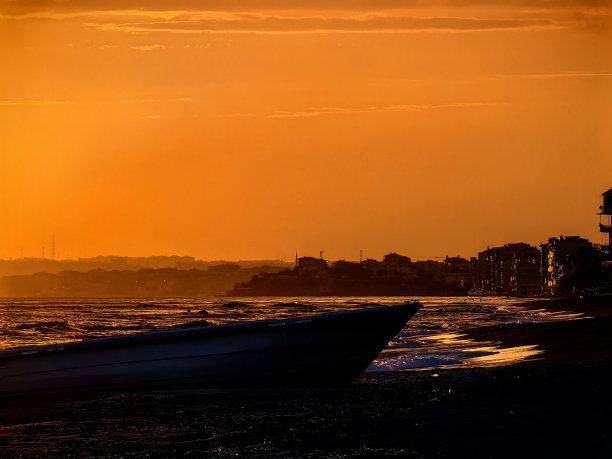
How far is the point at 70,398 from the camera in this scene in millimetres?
15633

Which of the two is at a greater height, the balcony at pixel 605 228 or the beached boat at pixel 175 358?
the balcony at pixel 605 228

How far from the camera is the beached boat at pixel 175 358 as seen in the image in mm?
15719

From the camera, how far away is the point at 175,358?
625 inches

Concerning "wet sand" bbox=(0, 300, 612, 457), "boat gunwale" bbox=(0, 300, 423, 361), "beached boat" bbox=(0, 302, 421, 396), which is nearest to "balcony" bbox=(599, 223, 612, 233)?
"wet sand" bbox=(0, 300, 612, 457)

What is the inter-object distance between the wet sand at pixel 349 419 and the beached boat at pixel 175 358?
316 millimetres

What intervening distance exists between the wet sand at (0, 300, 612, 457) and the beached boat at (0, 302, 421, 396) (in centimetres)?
32

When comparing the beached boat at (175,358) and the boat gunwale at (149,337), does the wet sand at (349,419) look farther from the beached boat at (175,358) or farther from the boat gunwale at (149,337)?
the boat gunwale at (149,337)

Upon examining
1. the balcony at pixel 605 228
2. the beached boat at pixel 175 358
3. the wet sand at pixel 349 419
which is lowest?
the wet sand at pixel 349 419

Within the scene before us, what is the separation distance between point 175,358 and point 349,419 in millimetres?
4946

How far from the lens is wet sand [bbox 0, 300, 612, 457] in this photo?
9.80 metres

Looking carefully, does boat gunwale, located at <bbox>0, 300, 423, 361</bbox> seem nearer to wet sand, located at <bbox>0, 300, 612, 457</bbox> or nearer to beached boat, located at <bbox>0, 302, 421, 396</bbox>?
beached boat, located at <bbox>0, 302, 421, 396</bbox>

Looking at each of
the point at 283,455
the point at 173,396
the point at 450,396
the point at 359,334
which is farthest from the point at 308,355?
the point at 283,455

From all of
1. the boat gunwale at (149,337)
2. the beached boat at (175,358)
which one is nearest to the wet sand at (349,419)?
the beached boat at (175,358)

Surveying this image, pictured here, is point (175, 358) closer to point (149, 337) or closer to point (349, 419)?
point (149, 337)
